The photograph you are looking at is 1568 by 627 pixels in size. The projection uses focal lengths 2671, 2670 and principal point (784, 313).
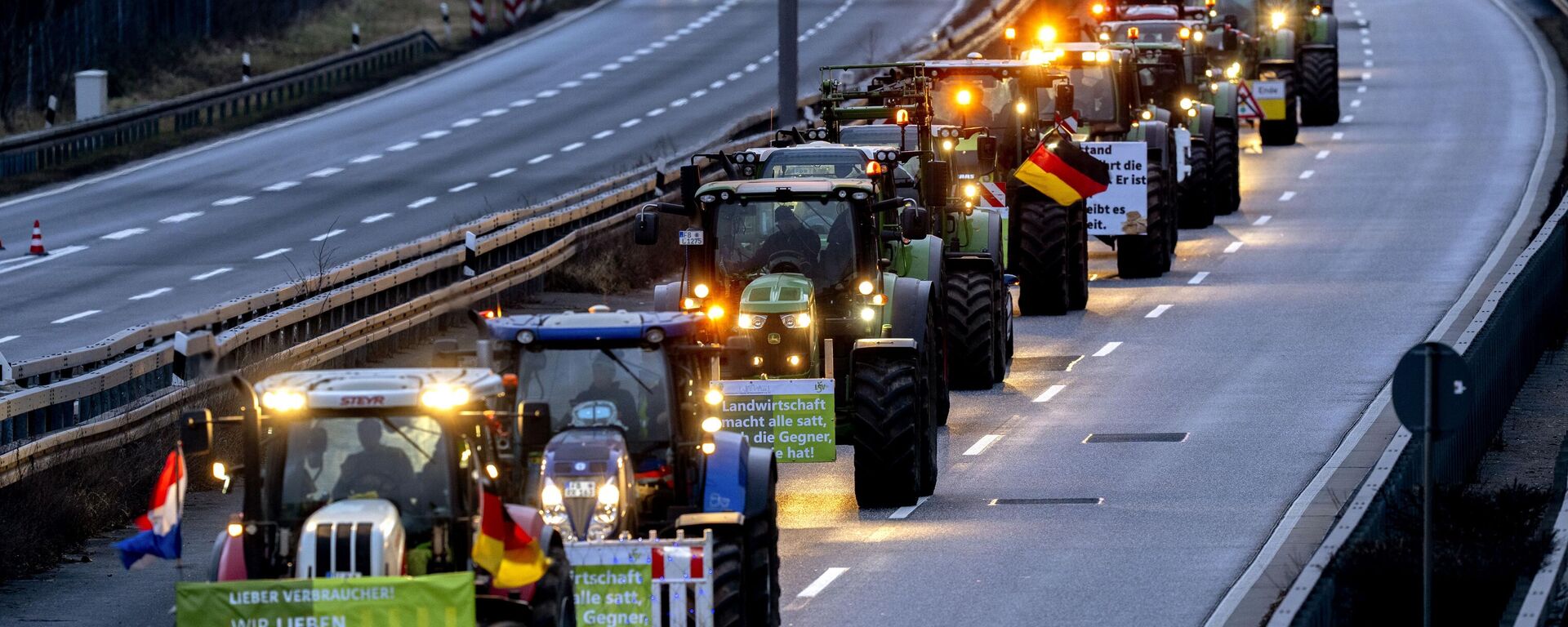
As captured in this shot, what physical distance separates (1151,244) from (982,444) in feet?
40.5

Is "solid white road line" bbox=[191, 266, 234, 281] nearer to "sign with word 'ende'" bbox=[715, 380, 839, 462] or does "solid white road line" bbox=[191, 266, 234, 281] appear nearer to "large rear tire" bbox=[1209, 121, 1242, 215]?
"large rear tire" bbox=[1209, 121, 1242, 215]

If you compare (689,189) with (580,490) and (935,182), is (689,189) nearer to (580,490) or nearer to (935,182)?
(935,182)

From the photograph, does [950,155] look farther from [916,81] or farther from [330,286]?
[330,286]

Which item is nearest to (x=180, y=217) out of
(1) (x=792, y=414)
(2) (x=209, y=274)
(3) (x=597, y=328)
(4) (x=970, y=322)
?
(2) (x=209, y=274)

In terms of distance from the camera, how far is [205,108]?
5250 cm

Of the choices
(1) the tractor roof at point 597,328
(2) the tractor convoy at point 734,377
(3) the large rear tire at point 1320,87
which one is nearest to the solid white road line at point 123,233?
(2) the tractor convoy at point 734,377

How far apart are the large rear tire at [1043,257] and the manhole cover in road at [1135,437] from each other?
7.32 m

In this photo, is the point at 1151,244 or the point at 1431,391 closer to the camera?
the point at 1431,391

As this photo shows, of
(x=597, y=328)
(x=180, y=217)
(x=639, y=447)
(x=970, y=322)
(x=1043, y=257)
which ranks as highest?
(x=597, y=328)

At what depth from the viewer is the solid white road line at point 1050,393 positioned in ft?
90.3

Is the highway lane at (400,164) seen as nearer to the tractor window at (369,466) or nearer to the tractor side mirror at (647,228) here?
the tractor side mirror at (647,228)

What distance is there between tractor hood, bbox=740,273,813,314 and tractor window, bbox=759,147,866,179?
3.60 metres

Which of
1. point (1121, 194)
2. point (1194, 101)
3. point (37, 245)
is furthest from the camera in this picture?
point (1194, 101)

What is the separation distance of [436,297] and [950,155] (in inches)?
232
